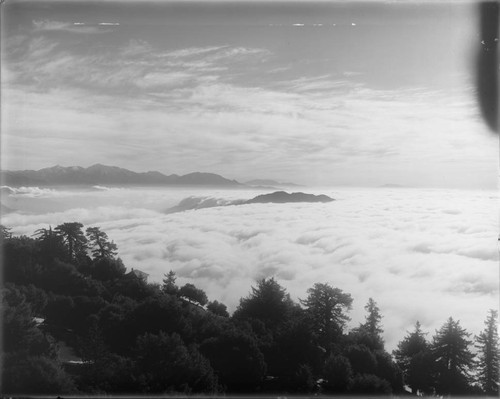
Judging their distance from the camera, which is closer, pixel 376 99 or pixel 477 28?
pixel 477 28

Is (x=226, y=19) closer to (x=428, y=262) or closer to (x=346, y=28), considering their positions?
(x=346, y=28)

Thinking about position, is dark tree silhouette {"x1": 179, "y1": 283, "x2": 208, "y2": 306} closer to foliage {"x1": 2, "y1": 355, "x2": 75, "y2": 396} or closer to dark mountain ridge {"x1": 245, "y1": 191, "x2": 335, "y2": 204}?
dark mountain ridge {"x1": 245, "y1": 191, "x2": 335, "y2": 204}

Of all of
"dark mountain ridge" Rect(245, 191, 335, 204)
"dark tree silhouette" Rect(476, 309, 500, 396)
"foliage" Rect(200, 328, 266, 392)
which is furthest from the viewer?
"dark mountain ridge" Rect(245, 191, 335, 204)

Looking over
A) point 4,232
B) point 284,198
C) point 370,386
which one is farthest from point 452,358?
point 4,232

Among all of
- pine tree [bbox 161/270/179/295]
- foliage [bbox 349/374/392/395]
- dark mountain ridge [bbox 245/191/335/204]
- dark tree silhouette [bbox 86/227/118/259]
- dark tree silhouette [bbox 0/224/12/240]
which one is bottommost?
foliage [bbox 349/374/392/395]

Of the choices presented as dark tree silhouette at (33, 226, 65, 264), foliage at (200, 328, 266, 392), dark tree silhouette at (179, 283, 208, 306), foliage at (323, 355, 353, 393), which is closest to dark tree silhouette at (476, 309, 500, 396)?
foliage at (323, 355, 353, 393)

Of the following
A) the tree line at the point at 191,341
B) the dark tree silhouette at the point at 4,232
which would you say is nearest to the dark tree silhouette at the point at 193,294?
the tree line at the point at 191,341

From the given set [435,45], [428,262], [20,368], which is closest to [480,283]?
[428,262]
